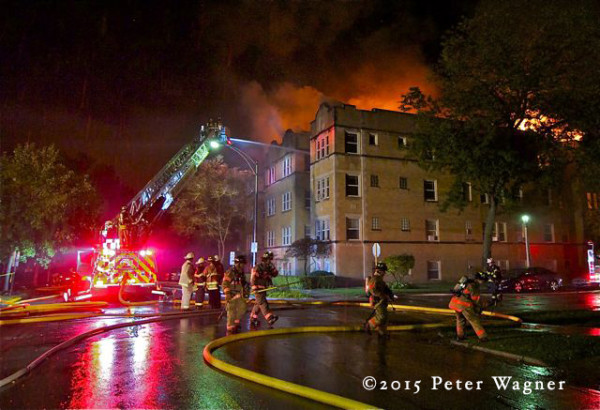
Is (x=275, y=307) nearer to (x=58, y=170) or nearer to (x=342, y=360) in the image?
(x=342, y=360)

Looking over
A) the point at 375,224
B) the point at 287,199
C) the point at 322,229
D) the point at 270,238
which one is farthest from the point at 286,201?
the point at 375,224

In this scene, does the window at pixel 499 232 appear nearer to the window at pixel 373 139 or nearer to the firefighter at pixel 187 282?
the window at pixel 373 139

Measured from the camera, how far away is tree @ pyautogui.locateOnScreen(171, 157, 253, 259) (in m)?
39.1

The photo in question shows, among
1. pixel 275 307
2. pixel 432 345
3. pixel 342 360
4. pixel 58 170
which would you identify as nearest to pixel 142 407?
pixel 342 360

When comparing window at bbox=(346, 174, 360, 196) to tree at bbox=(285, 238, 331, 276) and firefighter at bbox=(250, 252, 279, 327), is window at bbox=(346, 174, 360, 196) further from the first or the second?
firefighter at bbox=(250, 252, 279, 327)

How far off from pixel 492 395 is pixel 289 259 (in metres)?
29.3

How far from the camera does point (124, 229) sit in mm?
17312

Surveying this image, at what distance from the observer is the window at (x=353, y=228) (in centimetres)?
2996

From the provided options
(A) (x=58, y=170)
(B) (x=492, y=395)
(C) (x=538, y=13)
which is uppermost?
(C) (x=538, y=13)

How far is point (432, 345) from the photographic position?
862cm

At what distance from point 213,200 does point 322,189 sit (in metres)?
12.8

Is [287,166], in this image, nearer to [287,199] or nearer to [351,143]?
[287,199]

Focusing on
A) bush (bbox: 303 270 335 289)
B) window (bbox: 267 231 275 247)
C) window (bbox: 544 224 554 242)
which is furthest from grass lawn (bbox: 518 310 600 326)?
window (bbox: 267 231 275 247)

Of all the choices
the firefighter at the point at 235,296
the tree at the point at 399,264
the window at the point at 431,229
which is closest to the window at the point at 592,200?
the window at the point at 431,229
